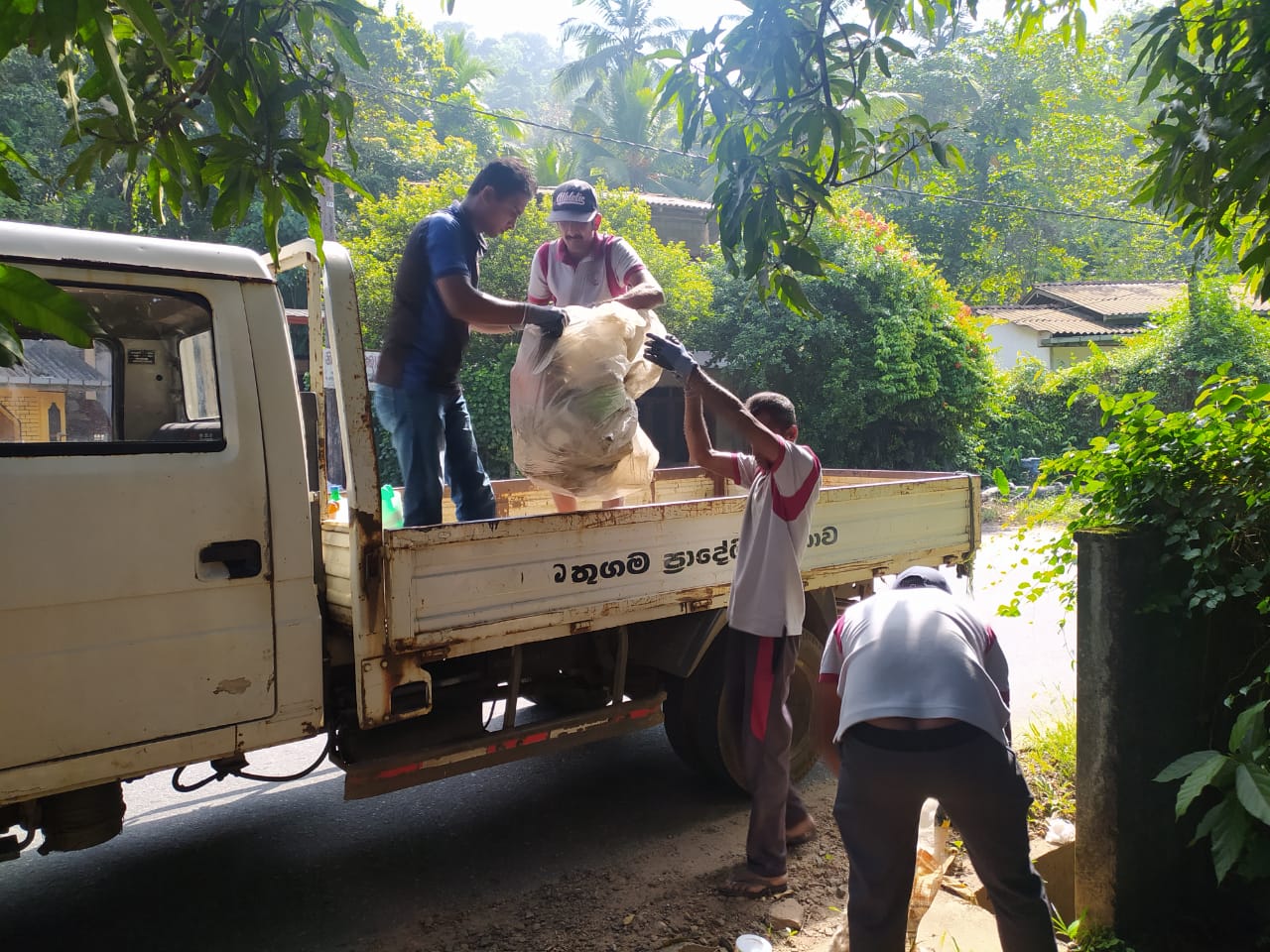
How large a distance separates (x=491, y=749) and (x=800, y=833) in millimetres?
1318

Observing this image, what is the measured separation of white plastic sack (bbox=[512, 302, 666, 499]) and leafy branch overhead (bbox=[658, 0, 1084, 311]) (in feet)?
1.99

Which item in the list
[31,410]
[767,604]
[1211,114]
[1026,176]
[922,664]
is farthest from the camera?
[1026,176]

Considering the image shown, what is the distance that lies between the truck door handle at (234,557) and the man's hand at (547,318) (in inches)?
51.5

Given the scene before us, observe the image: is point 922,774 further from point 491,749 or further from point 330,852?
point 330,852

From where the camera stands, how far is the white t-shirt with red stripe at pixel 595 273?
4.12m

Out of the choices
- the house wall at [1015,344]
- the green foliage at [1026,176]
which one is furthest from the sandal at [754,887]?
the green foliage at [1026,176]

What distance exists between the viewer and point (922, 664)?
2268 mm

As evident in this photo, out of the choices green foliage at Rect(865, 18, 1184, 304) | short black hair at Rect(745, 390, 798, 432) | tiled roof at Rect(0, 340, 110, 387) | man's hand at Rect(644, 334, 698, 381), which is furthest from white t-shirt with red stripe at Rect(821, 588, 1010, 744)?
green foliage at Rect(865, 18, 1184, 304)

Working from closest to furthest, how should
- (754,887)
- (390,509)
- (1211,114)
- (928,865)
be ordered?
1. (1211,114)
2. (928,865)
3. (754,887)
4. (390,509)

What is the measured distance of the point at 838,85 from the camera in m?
3.13

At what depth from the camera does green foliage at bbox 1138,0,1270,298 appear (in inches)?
104

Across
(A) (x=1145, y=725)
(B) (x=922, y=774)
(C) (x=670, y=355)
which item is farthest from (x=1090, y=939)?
(C) (x=670, y=355)

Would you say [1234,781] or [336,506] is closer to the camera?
[1234,781]

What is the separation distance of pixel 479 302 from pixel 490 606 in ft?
3.79
